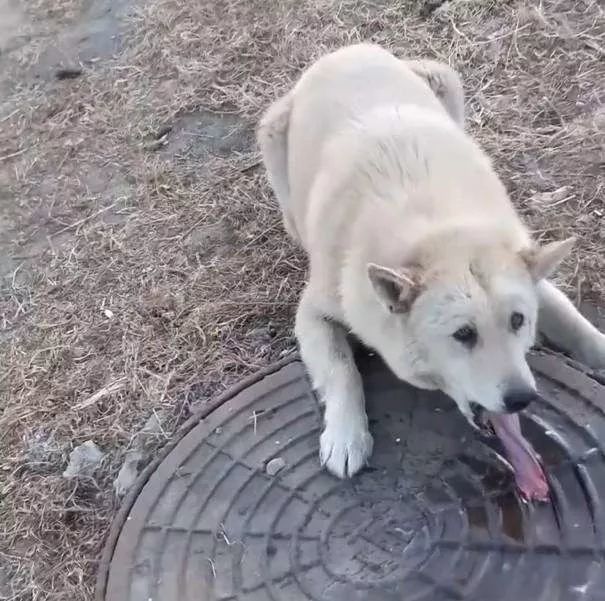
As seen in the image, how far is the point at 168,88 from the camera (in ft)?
16.8

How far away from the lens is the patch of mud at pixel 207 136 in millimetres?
4621

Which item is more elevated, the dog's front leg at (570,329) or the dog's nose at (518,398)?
the dog's nose at (518,398)

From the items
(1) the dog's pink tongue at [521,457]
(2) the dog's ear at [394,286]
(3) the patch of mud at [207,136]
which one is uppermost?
(2) the dog's ear at [394,286]

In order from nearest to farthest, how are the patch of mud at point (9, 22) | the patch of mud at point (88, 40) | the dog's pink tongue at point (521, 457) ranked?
the dog's pink tongue at point (521, 457), the patch of mud at point (88, 40), the patch of mud at point (9, 22)

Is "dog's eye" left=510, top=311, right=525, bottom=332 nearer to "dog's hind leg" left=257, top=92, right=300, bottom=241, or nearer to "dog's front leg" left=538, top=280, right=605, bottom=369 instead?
"dog's front leg" left=538, top=280, right=605, bottom=369

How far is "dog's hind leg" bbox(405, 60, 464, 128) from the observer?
3932mm

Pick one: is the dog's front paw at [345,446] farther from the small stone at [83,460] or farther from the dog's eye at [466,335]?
the small stone at [83,460]

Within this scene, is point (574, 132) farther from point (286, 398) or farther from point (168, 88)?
point (168, 88)

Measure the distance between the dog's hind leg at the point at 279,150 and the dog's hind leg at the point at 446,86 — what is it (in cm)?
59

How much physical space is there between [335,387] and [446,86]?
1.61 meters

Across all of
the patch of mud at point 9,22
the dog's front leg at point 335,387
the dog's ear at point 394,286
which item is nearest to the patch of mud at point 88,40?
the patch of mud at point 9,22

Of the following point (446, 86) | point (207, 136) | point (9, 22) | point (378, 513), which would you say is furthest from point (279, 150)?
point (9, 22)

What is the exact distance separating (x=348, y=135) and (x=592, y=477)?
58.1 inches

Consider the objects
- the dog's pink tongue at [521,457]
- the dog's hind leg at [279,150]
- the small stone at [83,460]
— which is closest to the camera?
the dog's pink tongue at [521,457]
